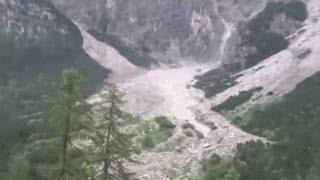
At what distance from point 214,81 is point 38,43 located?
40713mm

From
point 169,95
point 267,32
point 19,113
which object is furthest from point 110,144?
point 267,32

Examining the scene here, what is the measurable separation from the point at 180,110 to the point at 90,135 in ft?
278

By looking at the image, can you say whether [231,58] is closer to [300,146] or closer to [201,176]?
[300,146]

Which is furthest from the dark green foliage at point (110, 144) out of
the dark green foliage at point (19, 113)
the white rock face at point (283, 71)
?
the white rock face at point (283, 71)

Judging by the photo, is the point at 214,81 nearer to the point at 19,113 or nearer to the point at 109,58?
the point at 109,58

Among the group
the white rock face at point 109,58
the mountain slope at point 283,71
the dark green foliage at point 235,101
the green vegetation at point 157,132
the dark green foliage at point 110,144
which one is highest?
the white rock face at point 109,58

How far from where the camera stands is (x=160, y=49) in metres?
198

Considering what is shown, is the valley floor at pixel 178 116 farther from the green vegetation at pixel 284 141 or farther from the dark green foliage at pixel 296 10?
the dark green foliage at pixel 296 10

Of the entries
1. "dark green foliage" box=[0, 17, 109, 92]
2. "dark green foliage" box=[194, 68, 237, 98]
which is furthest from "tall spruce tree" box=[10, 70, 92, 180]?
"dark green foliage" box=[0, 17, 109, 92]

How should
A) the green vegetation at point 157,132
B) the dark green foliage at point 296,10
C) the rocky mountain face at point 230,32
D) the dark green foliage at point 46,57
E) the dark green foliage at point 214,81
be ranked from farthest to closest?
the dark green foliage at point 296,10 < the rocky mountain face at point 230,32 < the dark green foliage at point 46,57 < the dark green foliage at point 214,81 < the green vegetation at point 157,132

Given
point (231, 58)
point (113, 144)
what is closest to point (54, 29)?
point (231, 58)

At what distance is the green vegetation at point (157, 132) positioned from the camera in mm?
96312

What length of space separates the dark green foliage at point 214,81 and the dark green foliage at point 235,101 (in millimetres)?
11775

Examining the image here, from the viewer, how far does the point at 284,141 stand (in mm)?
90062
